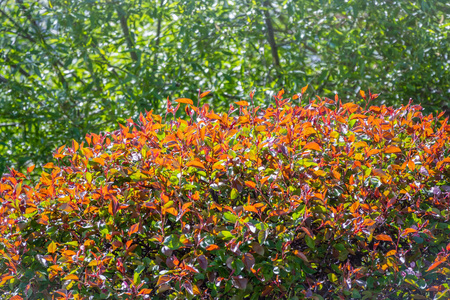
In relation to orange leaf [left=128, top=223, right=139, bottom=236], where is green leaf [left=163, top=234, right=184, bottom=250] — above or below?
below

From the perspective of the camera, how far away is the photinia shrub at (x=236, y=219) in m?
1.79

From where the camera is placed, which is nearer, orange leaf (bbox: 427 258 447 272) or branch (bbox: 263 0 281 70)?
orange leaf (bbox: 427 258 447 272)

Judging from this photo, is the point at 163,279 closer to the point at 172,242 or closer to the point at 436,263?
the point at 172,242

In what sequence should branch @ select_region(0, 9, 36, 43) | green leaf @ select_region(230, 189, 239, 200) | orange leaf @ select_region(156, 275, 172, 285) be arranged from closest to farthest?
orange leaf @ select_region(156, 275, 172, 285) < green leaf @ select_region(230, 189, 239, 200) < branch @ select_region(0, 9, 36, 43)

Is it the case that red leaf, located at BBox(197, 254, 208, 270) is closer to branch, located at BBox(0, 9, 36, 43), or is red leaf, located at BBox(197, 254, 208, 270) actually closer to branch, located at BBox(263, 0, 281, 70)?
branch, located at BBox(263, 0, 281, 70)

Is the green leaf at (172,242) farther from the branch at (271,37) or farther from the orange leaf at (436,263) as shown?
the branch at (271,37)

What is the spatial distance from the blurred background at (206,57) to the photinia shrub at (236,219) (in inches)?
75.9

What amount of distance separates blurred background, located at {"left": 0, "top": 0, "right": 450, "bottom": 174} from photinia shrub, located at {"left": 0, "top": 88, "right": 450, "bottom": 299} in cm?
193

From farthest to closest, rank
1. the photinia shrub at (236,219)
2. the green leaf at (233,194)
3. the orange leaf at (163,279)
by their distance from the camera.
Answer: the green leaf at (233,194), the photinia shrub at (236,219), the orange leaf at (163,279)

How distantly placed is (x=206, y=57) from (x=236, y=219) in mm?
2754

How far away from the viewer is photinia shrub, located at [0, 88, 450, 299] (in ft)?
5.88

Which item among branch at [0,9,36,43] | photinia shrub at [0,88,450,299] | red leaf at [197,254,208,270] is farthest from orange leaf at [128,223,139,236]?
branch at [0,9,36,43]

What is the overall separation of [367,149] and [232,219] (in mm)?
716

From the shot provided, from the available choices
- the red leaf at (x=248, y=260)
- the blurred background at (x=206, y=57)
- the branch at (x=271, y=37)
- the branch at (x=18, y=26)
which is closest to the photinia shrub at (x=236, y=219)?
the red leaf at (x=248, y=260)
